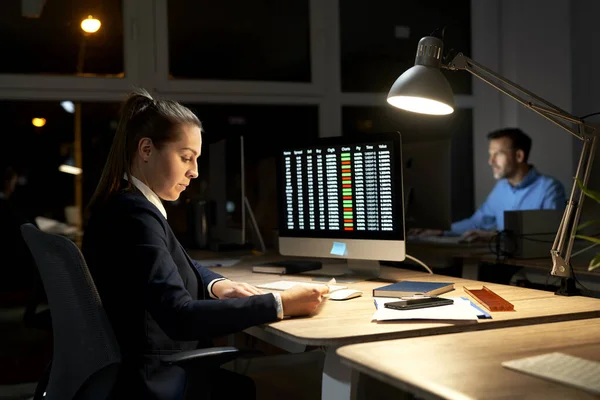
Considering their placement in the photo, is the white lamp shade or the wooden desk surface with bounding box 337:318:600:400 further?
the white lamp shade

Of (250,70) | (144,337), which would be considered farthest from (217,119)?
(144,337)

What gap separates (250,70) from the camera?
15.6 ft

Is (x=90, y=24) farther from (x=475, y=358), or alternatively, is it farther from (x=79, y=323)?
(x=475, y=358)

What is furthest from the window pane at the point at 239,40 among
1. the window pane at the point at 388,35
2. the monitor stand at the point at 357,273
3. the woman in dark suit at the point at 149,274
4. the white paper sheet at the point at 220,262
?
the woman in dark suit at the point at 149,274

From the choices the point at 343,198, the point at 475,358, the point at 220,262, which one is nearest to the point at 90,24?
the point at 220,262

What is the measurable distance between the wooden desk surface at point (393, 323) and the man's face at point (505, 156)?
229 centimetres

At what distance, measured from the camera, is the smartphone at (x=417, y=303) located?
5.58 feet

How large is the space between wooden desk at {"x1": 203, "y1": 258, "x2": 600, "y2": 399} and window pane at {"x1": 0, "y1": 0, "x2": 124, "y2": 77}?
9.84ft

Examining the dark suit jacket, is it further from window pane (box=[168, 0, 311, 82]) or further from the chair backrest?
window pane (box=[168, 0, 311, 82])

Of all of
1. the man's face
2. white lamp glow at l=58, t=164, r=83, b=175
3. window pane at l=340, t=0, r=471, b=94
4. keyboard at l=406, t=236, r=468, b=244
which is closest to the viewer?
keyboard at l=406, t=236, r=468, b=244

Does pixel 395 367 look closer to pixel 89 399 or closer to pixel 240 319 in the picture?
pixel 240 319

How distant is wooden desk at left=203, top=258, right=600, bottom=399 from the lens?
146cm

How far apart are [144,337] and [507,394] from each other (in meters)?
0.84

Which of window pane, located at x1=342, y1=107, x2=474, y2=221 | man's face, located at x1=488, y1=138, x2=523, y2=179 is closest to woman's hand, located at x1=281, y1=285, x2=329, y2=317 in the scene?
man's face, located at x1=488, y1=138, x2=523, y2=179
